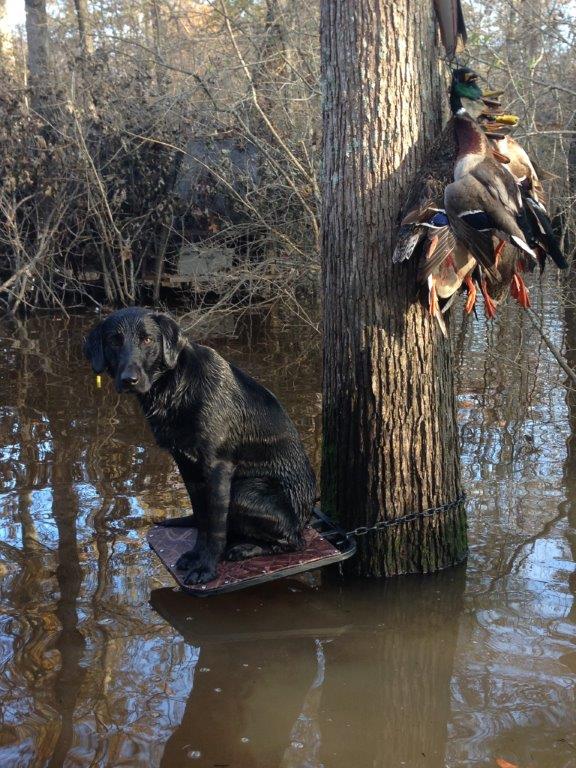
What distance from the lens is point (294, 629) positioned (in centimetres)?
421

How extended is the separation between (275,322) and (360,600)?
8.37 m

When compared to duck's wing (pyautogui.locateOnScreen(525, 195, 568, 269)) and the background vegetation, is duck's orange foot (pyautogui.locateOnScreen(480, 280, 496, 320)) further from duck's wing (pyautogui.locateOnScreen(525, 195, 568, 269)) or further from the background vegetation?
the background vegetation

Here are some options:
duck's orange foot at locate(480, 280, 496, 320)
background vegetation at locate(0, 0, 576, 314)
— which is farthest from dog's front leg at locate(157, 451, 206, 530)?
background vegetation at locate(0, 0, 576, 314)

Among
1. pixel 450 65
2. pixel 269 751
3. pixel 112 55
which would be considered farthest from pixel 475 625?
pixel 112 55

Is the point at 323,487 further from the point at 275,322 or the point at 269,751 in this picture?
the point at 275,322

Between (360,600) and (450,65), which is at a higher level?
(450,65)

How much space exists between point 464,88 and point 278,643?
9.72 feet

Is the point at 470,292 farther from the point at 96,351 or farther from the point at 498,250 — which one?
the point at 96,351

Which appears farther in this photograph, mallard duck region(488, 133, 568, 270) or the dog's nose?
mallard duck region(488, 133, 568, 270)

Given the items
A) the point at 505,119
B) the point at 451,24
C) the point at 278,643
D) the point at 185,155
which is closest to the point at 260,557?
the point at 278,643

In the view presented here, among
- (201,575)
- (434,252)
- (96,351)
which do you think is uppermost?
(434,252)

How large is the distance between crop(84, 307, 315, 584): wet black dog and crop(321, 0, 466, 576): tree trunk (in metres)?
0.37

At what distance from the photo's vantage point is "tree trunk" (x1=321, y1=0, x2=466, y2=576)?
170 inches

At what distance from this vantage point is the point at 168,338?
4.11 meters
